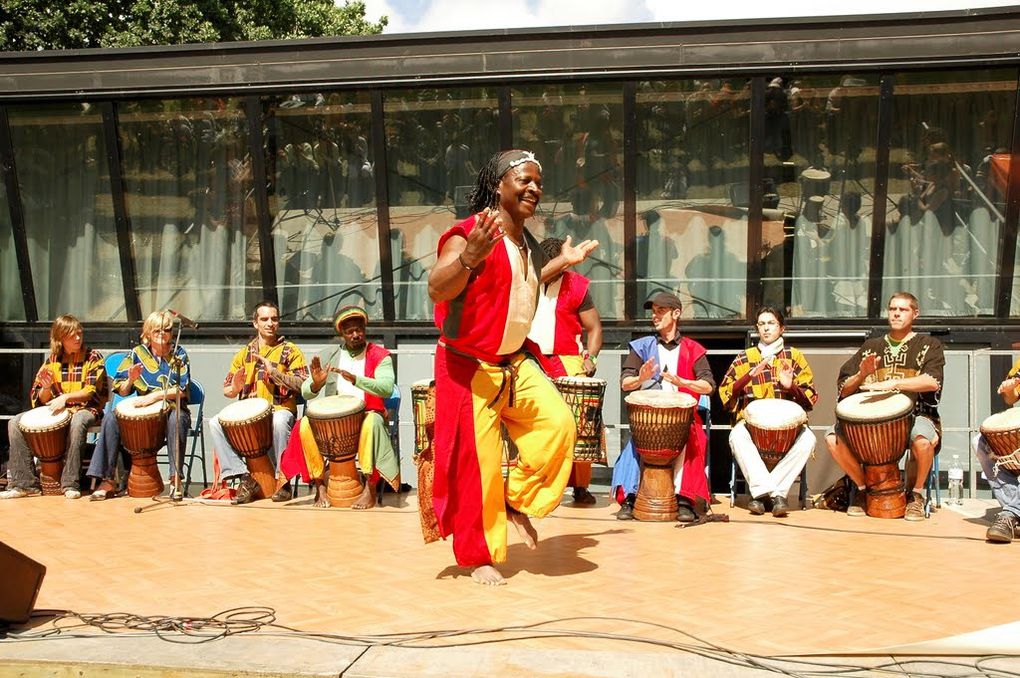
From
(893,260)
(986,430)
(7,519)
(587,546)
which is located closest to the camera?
(587,546)

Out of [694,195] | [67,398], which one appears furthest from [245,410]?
[694,195]

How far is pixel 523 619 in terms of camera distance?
529 cm

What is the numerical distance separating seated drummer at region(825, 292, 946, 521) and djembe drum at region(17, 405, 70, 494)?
5.80 meters

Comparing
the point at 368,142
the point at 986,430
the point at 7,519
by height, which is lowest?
the point at 7,519

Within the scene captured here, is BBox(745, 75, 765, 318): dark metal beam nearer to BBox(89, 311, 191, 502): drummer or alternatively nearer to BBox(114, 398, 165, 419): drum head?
BBox(89, 311, 191, 502): drummer

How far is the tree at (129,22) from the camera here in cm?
2373

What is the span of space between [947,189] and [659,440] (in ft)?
13.8

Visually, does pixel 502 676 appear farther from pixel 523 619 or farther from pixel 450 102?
pixel 450 102

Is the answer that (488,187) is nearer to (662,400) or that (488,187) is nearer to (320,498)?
(662,400)

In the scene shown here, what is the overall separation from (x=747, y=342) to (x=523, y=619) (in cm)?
621

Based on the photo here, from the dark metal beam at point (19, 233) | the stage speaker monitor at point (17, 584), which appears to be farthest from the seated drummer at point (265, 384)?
the stage speaker monitor at point (17, 584)

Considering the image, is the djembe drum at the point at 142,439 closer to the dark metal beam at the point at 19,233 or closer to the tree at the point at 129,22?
the dark metal beam at the point at 19,233

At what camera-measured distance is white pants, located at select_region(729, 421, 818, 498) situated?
860 cm

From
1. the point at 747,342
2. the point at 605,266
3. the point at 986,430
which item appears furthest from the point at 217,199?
the point at 986,430
